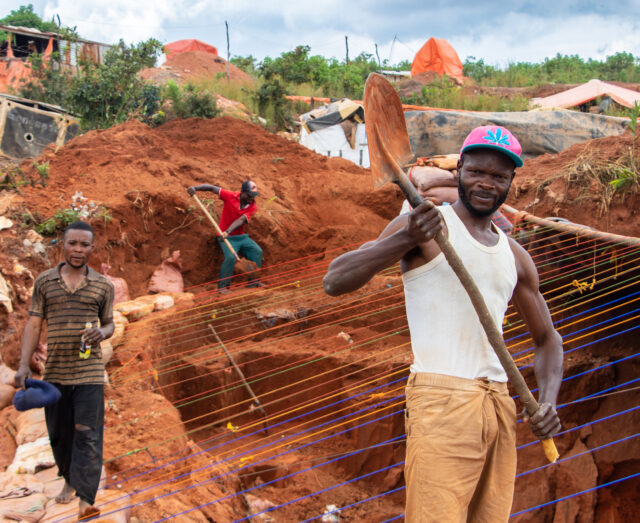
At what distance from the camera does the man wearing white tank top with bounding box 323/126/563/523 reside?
6.33 ft

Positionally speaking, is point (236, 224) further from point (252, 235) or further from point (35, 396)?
point (35, 396)

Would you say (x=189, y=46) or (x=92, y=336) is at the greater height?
(x=189, y=46)

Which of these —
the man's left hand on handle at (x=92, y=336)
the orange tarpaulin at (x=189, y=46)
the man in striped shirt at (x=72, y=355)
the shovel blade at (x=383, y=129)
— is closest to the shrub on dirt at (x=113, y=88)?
the man in striped shirt at (x=72, y=355)

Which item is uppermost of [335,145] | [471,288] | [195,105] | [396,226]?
[195,105]

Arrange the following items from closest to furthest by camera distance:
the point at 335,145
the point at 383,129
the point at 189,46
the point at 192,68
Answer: the point at 383,129, the point at 335,145, the point at 192,68, the point at 189,46

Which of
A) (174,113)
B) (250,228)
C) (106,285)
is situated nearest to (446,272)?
(106,285)

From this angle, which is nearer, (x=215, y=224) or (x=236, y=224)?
(x=236, y=224)

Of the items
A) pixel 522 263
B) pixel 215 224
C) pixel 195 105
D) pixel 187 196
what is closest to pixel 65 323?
pixel 522 263

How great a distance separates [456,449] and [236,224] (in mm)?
6918

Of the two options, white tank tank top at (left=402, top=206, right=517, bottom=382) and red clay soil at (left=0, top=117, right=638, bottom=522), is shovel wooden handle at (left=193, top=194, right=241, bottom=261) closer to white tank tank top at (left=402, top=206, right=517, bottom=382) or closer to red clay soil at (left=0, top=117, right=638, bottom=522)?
red clay soil at (left=0, top=117, right=638, bottom=522)

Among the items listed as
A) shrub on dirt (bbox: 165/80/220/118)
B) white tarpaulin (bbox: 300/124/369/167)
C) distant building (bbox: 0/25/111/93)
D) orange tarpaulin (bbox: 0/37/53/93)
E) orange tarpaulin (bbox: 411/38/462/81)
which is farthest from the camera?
orange tarpaulin (bbox: 411/38/462/81)

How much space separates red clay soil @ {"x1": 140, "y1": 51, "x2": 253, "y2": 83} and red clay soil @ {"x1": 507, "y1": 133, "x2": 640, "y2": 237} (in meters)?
16.0

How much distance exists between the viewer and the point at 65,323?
3531mm

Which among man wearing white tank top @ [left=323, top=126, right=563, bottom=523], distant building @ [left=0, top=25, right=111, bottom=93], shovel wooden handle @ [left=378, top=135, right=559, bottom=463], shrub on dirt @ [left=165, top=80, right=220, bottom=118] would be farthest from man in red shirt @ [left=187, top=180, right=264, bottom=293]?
distant building @ [left=0, top=25, right=111, bottom=93]
